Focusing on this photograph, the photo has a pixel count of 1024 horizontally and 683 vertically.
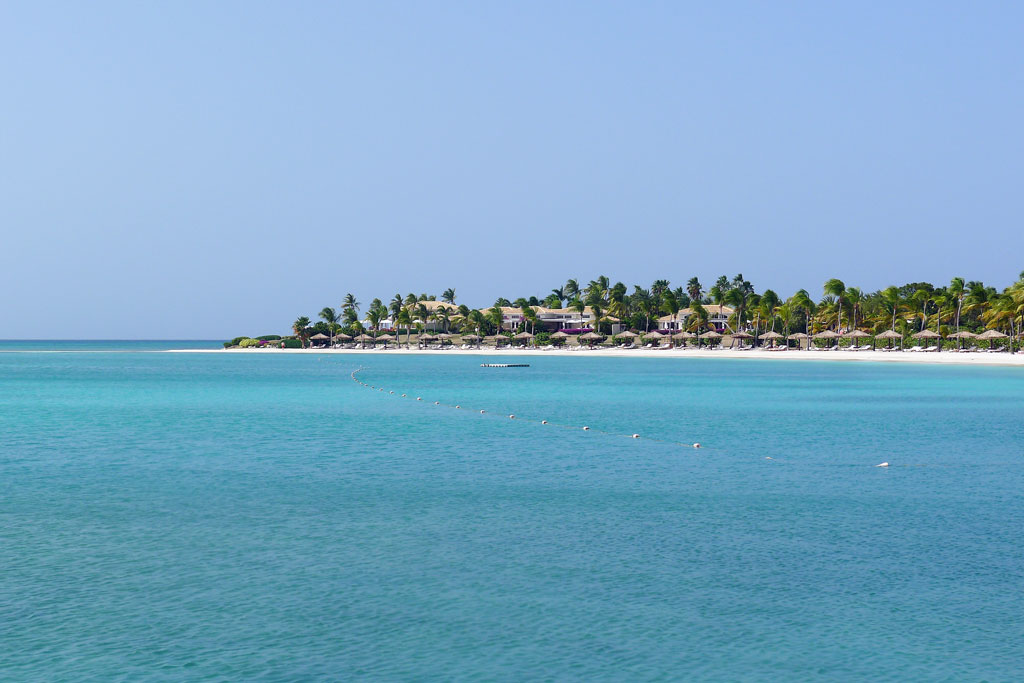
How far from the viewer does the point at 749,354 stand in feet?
470

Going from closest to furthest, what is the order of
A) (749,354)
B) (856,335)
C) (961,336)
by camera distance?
(961,336)
(856,335)
(749,354)

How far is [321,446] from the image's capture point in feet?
96.4

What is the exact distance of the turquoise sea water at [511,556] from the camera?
10.5m

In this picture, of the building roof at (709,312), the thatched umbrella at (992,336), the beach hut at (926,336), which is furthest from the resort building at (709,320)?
the thatched umbrella at (992,336)

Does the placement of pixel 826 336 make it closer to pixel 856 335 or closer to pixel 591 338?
pixel 856 335

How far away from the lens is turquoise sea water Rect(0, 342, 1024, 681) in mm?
10477

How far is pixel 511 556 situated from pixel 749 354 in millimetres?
133012

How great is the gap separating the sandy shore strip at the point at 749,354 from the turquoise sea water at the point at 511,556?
8016 cm

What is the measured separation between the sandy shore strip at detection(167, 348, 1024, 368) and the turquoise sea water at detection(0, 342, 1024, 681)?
263 feet

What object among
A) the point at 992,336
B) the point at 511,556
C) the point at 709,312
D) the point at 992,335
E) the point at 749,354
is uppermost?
the point at 709,312

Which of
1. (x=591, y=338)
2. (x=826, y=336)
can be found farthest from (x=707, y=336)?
(x=826, y=336)

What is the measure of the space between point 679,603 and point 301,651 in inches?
183

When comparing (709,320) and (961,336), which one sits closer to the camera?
(961,336)

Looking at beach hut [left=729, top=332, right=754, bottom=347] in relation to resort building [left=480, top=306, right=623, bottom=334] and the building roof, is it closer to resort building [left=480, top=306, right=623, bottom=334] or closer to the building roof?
the building roof
